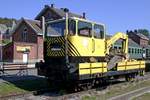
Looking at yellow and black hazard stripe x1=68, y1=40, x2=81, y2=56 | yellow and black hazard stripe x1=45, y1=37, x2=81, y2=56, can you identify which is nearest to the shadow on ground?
yellow and black hazard stripe x1=45, y1=37, x2=81, y2=56

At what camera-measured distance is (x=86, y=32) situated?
18062mm

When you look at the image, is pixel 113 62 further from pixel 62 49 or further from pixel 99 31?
pixel 62 49

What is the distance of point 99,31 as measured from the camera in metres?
19.3

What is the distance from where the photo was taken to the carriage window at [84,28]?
17625 millimetres

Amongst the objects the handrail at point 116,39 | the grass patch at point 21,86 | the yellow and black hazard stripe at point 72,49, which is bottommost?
the grass patch at point 21,86

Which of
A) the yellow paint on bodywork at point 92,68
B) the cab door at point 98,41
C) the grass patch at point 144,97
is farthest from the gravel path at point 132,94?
the cab door at point 98,41

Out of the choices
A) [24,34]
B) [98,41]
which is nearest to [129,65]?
[98,41]

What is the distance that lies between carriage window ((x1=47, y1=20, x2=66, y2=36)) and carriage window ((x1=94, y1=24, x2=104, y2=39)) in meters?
1.98

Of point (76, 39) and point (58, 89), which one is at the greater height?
point (76, 39)

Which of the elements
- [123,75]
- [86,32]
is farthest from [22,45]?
[86,32]

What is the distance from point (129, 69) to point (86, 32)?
5272mm

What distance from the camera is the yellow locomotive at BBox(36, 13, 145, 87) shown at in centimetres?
1719

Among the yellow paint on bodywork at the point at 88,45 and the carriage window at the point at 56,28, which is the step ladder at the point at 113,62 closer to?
the yellow paint on bodywork at the point at 88,45

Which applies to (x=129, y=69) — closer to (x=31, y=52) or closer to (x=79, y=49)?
(x=79, y=49)
